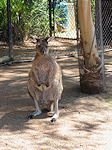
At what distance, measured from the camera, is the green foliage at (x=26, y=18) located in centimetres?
1069

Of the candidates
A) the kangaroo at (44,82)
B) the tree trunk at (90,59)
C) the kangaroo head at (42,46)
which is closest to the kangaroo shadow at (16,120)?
the kangaroo at (44,82)

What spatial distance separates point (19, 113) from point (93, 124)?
1.25m

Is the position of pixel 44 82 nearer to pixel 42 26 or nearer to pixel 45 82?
pixel 45 82

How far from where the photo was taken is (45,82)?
4445 millimetres

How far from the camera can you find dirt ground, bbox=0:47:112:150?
3387mm

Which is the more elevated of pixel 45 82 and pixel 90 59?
pixel 90 59

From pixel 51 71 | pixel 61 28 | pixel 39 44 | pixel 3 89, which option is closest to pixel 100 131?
pixel 51 71

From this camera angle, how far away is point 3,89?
19.4 feet

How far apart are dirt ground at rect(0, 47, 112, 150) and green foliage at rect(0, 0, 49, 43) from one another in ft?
16.3

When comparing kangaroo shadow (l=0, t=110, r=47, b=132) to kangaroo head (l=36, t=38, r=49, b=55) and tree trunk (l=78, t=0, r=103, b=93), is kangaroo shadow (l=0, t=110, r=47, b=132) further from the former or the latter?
tree trunk (l=78, t=0, r=103, b=93)

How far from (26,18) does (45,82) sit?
719 centimetres

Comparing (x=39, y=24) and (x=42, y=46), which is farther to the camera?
(x=39, y=24)

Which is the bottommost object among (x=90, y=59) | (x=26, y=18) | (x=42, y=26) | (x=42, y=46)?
(x=90, y=59)

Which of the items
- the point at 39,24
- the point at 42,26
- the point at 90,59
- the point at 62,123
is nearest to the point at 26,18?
the point at 39,24
